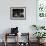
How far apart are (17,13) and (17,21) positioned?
384 mm

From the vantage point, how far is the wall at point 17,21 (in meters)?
7.31

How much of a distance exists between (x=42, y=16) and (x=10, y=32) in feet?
5.63

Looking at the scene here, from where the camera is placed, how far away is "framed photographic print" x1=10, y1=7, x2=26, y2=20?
24.0 feet

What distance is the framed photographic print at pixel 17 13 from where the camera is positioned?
7.32m

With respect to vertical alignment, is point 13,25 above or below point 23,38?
above

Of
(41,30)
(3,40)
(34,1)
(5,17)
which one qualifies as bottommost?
(3,40)

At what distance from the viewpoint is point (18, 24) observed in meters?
7.38

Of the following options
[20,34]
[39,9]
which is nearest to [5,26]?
[20,34]

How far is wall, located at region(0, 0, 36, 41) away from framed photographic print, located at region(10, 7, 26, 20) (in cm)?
14

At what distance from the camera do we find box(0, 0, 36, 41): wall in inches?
288

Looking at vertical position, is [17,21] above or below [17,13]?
below

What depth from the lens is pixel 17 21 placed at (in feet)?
24.2

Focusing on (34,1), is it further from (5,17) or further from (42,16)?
(5,17)

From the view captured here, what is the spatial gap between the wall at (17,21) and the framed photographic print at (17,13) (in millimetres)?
143
